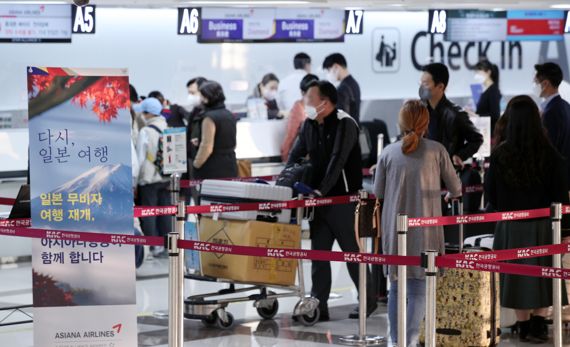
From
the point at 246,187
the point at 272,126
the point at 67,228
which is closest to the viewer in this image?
the point at 67,228

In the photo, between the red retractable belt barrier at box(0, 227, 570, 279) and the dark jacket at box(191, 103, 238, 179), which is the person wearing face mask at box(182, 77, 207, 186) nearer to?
the dark jacket at box(191, 103, 238, 179)

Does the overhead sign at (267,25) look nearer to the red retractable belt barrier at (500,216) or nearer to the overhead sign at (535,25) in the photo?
the overhead sign at (535,25)

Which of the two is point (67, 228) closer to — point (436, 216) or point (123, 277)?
point (123, 277)

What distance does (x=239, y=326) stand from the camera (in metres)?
9.34

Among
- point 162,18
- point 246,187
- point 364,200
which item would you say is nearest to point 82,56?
point 162,18

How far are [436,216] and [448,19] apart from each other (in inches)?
325

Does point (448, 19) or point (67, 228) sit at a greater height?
point (448, 19)

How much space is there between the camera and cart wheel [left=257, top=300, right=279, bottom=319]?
31.4 ft

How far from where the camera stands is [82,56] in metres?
14.5

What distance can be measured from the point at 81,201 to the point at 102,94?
0.60 metres

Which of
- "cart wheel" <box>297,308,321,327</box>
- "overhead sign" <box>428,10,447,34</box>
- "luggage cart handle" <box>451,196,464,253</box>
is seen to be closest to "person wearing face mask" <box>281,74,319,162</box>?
"overhead sign" <box>428,10,447,34</box>

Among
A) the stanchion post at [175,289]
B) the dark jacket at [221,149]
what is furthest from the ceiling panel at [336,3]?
the stanchion post at [175,289]

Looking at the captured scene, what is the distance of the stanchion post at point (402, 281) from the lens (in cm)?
730

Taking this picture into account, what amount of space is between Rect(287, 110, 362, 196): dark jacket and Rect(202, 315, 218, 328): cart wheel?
1194mm
